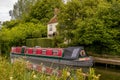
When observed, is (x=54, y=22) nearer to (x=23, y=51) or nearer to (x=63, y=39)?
(x=63, y=39)

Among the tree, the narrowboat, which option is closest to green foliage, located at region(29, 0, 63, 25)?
the tree

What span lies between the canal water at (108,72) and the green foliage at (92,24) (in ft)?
7.11

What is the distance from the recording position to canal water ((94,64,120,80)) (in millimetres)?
17903

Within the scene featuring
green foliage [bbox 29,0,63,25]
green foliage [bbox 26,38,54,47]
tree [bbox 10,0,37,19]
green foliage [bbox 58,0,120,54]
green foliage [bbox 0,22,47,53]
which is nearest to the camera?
green foliage [bbox 58,0,120,54]

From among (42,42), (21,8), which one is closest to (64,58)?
(42,42)

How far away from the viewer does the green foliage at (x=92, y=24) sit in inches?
973

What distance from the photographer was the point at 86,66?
1983 centimetres

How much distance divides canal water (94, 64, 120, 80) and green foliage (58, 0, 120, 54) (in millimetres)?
2168

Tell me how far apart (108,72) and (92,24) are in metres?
6.17

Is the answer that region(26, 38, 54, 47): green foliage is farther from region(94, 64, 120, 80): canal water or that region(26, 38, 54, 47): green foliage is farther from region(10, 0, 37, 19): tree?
region(10, 0, 37, 19): tree

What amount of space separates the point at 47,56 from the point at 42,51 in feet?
3.78

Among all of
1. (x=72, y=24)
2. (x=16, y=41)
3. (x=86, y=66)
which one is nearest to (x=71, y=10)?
(x=72, y=24)

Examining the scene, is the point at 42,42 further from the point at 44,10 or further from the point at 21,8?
the point at 21,8

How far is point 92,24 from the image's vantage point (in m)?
25.2
